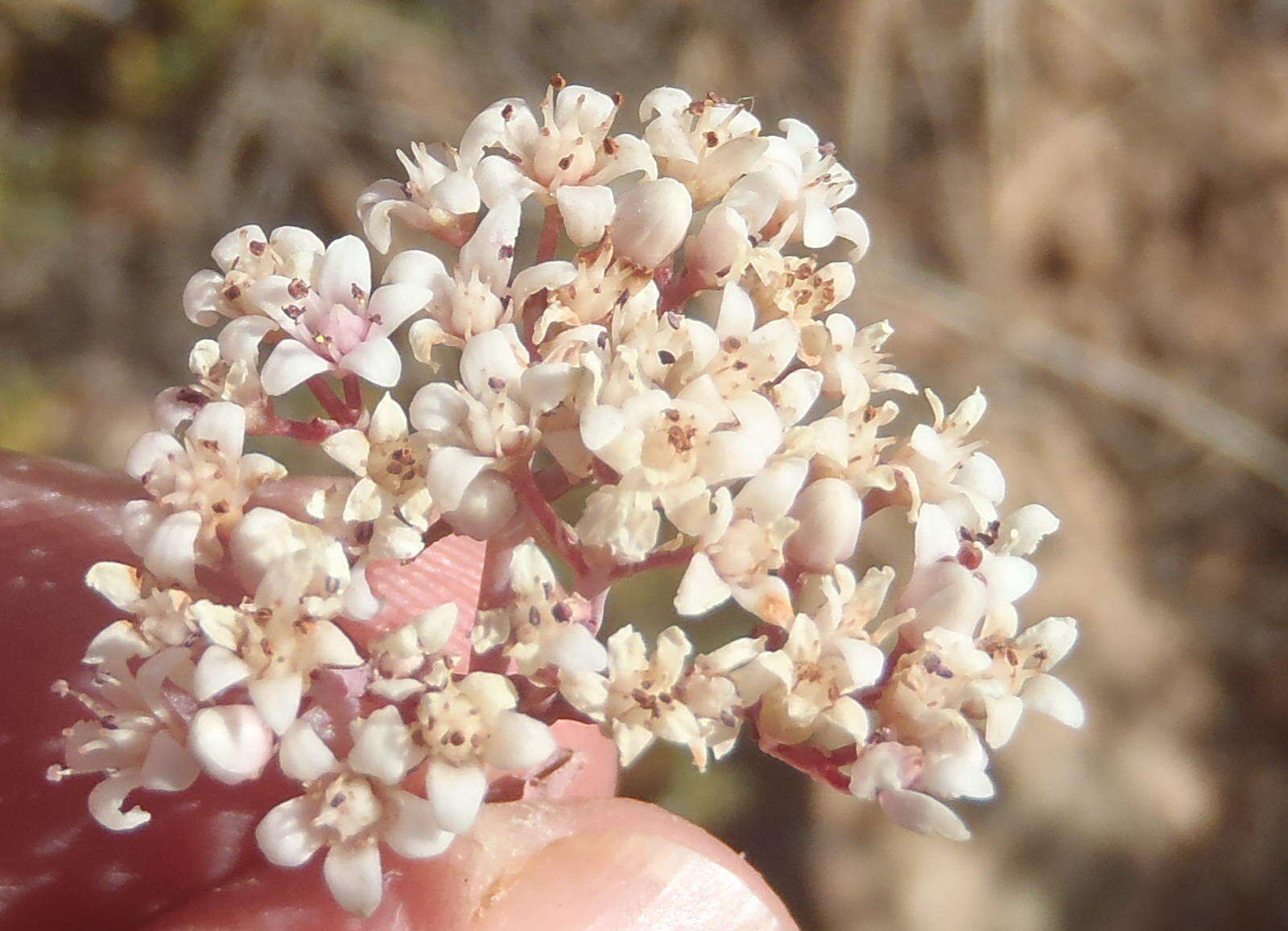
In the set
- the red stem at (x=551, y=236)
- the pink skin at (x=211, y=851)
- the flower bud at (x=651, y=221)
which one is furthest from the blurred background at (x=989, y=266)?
the flower bud at (x=651, y=221)

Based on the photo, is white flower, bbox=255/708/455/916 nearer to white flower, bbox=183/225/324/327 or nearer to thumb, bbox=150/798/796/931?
thumb, bbox=150/798/796/931

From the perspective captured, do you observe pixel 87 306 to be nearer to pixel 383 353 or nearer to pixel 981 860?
pixel 383 353

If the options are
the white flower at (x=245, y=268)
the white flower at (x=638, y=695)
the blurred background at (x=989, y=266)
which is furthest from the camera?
the blurred background at (x=989, y=266)

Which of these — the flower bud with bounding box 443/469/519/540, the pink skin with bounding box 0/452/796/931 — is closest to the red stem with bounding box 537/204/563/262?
the flower bud with bounding box 443/469/519/540

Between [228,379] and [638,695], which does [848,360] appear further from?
[228,379]

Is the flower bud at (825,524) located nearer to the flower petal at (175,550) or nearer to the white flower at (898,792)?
the white flower at (898,792)

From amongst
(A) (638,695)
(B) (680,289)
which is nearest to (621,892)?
(A) (638,695)
